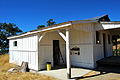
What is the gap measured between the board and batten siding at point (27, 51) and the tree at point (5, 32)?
365 inches

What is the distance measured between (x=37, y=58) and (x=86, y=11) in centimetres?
1143

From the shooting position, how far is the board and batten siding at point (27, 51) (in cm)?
610

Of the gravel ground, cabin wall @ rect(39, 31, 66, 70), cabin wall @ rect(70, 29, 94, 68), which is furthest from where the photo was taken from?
cabin wall @ rect(39, 31, 66, 70)

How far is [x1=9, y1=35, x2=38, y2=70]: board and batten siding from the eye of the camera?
6102 millimetres

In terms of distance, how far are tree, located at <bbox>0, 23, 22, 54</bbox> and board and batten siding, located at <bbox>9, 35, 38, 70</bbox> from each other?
9.28 m

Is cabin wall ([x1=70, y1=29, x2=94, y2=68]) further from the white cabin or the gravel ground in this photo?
the gravel ground

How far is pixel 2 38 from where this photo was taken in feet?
53.0

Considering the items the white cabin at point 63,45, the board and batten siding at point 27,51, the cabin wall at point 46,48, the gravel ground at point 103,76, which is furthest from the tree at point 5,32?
the gravel ground at point 103,76

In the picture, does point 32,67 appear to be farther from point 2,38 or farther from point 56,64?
→ point 2,38

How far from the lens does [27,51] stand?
22.5 feet

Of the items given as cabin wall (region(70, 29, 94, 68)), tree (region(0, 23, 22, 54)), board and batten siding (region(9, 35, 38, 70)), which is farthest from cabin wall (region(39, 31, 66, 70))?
tree (region(0, 23, 22, 54))

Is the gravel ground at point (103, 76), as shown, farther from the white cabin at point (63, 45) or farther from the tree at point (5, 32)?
the tree at point (5, 32)

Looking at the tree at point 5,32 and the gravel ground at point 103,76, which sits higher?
the tree at point 5,32

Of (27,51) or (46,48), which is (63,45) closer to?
(46,48)
